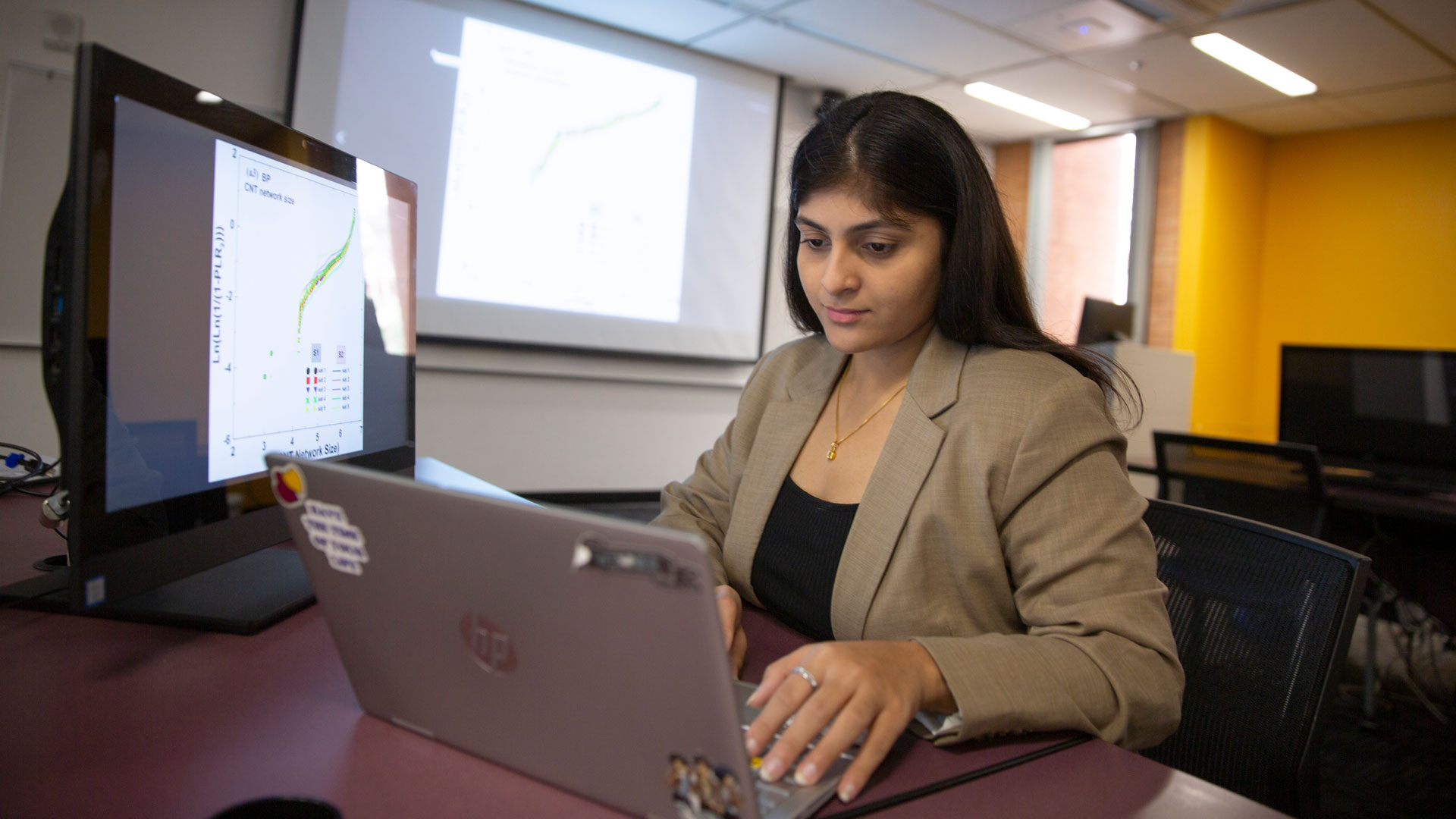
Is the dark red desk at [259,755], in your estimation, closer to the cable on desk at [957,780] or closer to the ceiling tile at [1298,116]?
the cable on desk at [957,780]

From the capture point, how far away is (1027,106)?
5.05 meters

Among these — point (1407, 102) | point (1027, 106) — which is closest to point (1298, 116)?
point (1407, 102)

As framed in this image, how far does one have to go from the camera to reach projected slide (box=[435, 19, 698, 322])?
375 centimetres

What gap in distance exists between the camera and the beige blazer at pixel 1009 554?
2.28 feet

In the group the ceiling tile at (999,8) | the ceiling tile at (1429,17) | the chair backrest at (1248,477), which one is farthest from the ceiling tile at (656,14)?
the ceiling tile at (1429,17)

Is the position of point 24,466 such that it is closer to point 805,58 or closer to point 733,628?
point 733,628

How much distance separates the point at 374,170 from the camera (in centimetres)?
105

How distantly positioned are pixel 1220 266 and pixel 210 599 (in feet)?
19.2

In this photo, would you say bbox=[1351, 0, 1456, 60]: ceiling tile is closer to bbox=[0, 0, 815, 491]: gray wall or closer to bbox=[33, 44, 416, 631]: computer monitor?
bbox=[0, 0, 815, 491]: gray wall

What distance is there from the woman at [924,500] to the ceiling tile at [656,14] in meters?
3.02

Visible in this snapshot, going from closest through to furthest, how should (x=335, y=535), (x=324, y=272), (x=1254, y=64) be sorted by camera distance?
(x=335, y=535), (x=324, y=272), (x=1254, y=64)

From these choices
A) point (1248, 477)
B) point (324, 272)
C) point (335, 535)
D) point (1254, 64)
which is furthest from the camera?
point (1254, 64)

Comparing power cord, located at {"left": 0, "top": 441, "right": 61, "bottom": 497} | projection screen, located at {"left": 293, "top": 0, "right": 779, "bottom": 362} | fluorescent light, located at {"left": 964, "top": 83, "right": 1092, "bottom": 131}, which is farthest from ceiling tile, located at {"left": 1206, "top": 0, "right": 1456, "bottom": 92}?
power cord, located at {"left": 0, "top": 441, "right": 61, "bottom": 497}

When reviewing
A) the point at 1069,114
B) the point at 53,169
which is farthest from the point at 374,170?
the point at 1069,114
